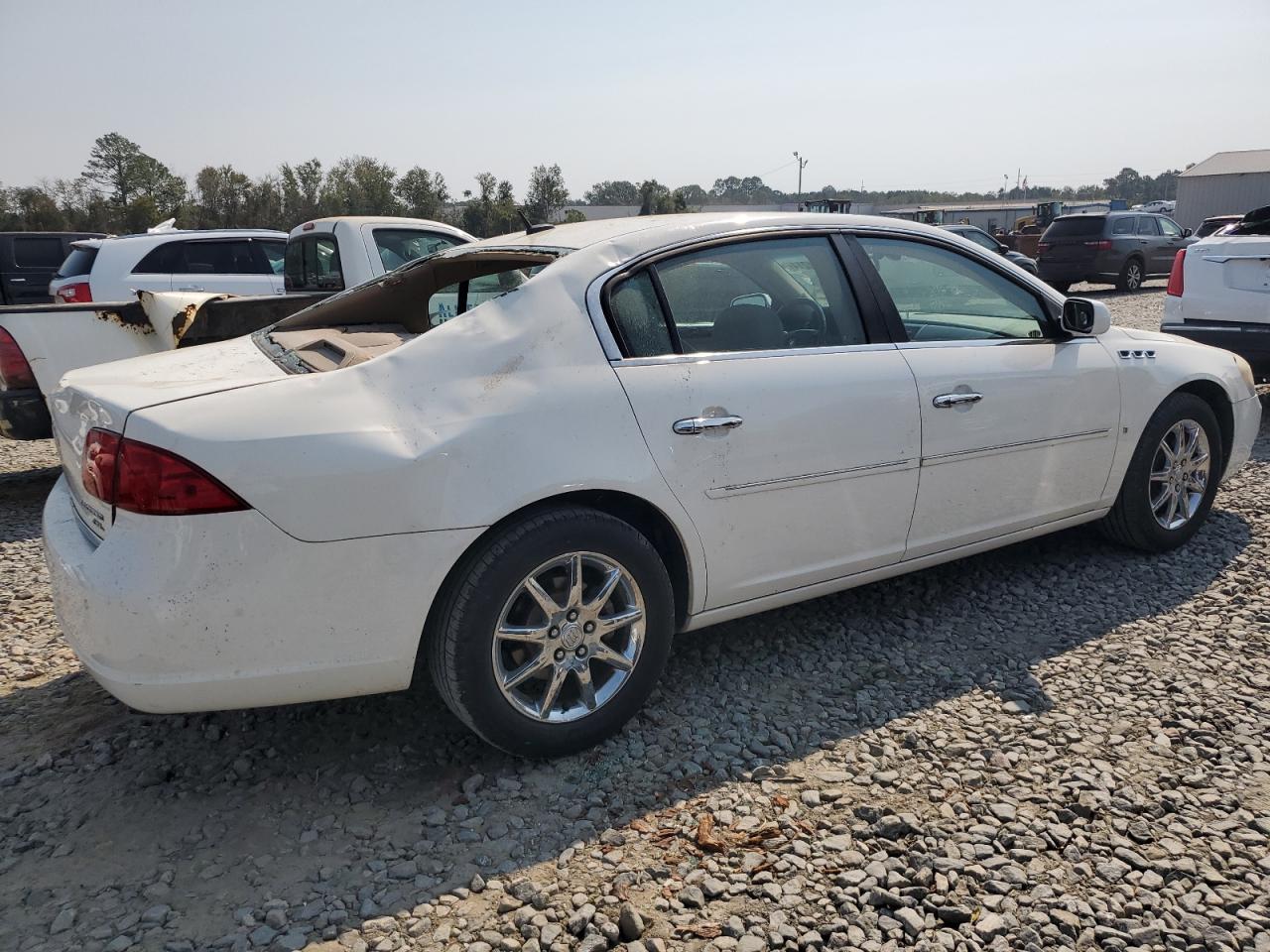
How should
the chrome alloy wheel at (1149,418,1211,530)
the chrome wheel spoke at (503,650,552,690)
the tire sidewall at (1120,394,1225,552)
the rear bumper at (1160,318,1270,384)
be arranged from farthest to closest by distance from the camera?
the rear bumper at (1160,318,1270,384) → the chrome alloy wheel at (1149,418,1211,530) → the tire sidewall at (1120,394,1225,552) → the chrome wheel spoke at (503,650,552,690)

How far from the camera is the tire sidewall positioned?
4.38 metres

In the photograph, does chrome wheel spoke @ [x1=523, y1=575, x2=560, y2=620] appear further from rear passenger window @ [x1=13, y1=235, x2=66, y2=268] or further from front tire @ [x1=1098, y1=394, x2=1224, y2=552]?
rear passenger window @ [x1=13, y1=235, x2=66, y2=268]

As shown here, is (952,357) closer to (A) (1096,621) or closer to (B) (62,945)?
(A) (1096,621)

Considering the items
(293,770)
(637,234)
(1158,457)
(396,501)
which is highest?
(637,234)

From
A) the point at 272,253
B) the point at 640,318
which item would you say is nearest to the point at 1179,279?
the point at 640,318

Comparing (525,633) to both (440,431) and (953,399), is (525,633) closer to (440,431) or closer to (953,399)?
(440,431)

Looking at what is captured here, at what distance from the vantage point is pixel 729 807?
2734mm

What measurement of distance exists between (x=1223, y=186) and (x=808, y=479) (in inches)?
2284

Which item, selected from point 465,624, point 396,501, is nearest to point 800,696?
point 465,624

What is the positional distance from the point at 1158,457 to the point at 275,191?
54924mm

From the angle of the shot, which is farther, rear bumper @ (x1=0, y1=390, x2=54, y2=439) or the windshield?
the windshield

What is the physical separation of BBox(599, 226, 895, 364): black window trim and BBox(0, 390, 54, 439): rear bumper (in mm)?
4127

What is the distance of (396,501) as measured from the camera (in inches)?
101

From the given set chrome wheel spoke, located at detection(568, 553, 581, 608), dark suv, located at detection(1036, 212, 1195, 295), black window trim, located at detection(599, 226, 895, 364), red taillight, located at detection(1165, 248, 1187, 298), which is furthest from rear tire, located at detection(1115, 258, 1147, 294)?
chrome wheel spoke, located at detection(568, 553, 581, 608)
